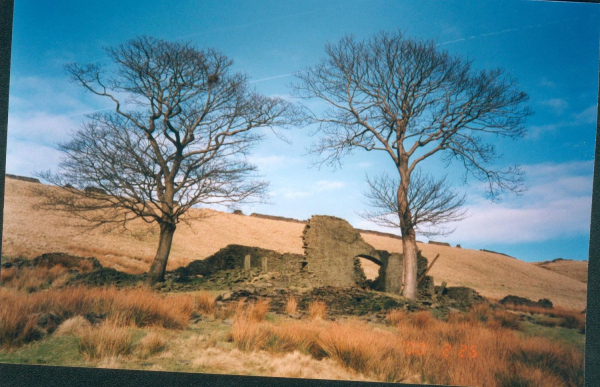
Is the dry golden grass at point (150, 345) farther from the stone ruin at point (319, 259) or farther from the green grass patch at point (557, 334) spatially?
the green grass patch at point (557, 334)

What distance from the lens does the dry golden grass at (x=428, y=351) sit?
6.46 m

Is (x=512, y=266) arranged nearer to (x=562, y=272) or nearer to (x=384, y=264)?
(x=562, y=272)

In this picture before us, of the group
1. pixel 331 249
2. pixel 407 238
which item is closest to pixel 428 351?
pixel 407 238

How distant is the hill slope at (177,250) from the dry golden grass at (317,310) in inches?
124

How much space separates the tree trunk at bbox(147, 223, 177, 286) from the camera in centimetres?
860

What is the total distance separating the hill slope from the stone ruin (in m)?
0.38

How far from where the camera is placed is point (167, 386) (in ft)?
21.3

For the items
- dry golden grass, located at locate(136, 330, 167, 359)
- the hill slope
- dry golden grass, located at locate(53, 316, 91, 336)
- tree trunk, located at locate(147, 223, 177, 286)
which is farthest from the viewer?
the hill slope

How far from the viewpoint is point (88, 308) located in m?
7.26

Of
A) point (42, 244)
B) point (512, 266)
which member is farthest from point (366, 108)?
point (42, 244)

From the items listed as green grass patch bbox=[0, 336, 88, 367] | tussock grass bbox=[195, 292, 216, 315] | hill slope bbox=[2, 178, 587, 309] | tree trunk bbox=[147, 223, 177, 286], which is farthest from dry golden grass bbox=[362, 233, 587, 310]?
green grass patch bbox=[0, 336, 88, 367]

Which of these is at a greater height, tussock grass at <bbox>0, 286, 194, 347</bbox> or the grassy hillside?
the grassy hillside

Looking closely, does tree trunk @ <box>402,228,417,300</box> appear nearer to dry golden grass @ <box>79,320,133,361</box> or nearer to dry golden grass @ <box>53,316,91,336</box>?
dry golden grass @ <box>79,320,133,361</box>

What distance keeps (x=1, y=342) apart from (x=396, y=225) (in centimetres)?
761
